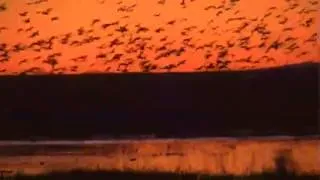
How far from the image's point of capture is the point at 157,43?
175 cm

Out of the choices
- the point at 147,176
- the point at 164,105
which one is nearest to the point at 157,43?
the point at 164,105

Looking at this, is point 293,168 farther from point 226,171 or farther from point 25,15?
point 25,15

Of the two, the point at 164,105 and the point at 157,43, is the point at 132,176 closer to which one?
the point at 164,105

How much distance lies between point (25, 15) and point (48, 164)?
1.73 ft

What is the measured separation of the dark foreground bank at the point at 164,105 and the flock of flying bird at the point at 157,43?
5 cm

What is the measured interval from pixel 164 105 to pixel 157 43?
23 cm

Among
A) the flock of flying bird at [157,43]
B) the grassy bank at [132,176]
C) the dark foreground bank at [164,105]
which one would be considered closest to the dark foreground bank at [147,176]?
the grassy bank at [132,176]

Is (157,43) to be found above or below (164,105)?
above

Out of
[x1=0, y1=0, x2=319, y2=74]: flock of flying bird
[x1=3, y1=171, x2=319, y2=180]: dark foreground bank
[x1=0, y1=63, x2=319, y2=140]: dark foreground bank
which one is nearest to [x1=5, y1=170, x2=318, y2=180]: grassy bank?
[x1=3, y1=171, x2=319, y2=180]: dark foreground bank

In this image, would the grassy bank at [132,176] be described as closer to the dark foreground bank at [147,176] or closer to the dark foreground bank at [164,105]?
the dark foreground bank at [147,176]

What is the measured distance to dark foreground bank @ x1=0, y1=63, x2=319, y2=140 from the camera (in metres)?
1.76

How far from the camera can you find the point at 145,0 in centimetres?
172

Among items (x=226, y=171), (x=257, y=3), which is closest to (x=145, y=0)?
(x=257, y=3)

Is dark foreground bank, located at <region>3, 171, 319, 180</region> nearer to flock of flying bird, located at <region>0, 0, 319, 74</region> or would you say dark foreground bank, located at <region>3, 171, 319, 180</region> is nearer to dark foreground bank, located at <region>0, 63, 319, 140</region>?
dark foreground bank, located at <region>0, 63, 319, 140</region>
